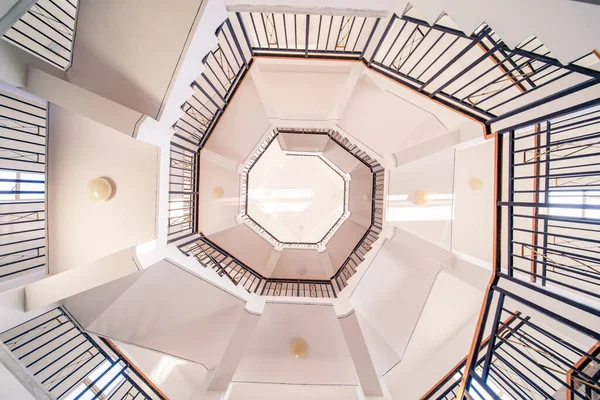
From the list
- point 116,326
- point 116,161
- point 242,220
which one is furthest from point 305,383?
point 116,161

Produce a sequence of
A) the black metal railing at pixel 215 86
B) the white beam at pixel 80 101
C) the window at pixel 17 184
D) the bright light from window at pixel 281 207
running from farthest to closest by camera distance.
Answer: the bright light from window at pixel 281 207 → the black metal railing at pixel 215 86 → the window at pixel 17 184 → the white beam at pixel 80 101

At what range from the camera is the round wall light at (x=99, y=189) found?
13.0ft

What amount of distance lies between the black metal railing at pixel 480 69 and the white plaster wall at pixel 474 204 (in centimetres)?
167

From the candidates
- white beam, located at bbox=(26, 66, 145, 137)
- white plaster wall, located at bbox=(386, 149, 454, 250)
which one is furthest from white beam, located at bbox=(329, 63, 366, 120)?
white beam, located at bbox=(26, 66, 145, 137)

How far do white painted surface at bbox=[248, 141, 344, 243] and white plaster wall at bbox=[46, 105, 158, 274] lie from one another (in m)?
7.14

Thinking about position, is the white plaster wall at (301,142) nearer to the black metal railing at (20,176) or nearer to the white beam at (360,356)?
the white beam at (360,356)

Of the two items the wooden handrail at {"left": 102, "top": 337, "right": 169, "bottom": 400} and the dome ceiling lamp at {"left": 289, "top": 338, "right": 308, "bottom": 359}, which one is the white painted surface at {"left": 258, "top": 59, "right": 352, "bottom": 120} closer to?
the dome ceiling lamp at {"left": 289, "top": 338, "right": 308, "bottom": 359}

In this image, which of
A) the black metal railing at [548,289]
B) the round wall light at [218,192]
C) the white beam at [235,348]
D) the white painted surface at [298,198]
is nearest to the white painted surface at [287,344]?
the white beam at [235,348]

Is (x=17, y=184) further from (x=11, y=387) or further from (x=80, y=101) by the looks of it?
(x=11, y=387)

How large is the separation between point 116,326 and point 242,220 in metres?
4.44

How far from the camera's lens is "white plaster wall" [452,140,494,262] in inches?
225

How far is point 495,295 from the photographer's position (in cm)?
373

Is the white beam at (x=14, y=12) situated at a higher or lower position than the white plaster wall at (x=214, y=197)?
higher

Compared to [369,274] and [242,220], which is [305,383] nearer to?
[369,274]
